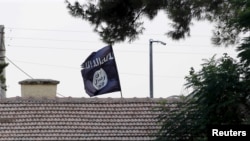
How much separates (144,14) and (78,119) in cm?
541

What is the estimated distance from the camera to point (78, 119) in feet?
58.2

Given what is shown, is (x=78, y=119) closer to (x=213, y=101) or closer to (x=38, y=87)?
(x=38, y=87)

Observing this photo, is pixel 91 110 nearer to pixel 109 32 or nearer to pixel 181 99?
pixel 181 99

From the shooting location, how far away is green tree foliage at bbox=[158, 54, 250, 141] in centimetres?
1580

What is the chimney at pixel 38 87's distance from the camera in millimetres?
20395

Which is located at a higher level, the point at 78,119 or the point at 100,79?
the point at 100,79

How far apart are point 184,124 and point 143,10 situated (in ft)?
20.6

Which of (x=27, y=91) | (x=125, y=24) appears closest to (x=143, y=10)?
(x=125, y=24)

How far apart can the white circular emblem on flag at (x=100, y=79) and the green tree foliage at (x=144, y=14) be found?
0.94 metres

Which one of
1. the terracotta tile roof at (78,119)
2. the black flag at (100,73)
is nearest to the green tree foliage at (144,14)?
the black flag at (100,73)

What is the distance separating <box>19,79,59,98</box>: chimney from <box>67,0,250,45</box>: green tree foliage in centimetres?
221

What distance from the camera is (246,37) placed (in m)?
16.0

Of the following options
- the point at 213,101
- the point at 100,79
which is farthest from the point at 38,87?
the point at 213,101

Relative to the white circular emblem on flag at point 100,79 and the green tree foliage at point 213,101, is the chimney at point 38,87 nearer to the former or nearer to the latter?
the white circular emblem on flag at point 100,79
